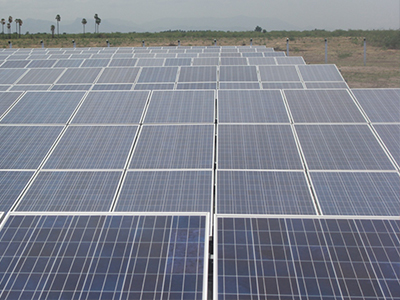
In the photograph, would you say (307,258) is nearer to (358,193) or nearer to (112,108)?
(358,193)

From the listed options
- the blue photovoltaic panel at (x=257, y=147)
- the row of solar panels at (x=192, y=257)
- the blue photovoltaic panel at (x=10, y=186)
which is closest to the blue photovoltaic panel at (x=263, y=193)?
the blue photovoltaic panel at (x=257, y=147)

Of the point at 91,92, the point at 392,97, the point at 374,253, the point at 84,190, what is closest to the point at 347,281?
the point at 374,253

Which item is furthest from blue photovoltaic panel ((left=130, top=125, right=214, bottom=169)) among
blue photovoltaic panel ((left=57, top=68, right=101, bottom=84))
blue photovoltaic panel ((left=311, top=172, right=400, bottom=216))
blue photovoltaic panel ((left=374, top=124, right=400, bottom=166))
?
blue photovoltaic panel ((left=57, top=68, right=101, bottom=84))

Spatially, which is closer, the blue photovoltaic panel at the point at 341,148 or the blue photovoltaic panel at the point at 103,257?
the blue photovoltaic panel at the point at 103,257

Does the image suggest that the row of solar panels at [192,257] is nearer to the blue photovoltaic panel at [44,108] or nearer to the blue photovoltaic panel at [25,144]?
the blue photovoltaic panel at [25,144]

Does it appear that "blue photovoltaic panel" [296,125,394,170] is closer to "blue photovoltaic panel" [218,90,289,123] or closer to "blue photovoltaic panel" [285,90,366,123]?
"blue photovoltaic panel" [285,90,366,123]

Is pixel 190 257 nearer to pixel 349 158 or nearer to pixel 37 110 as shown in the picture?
pixel 349 158
